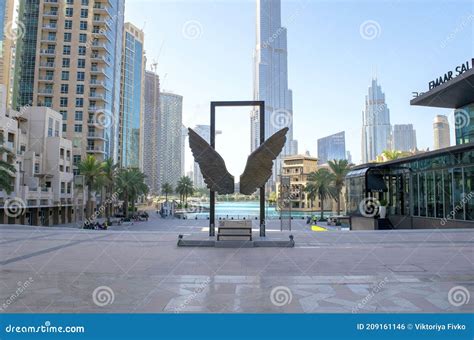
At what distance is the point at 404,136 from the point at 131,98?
139813 millimetres

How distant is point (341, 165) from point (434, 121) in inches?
2268

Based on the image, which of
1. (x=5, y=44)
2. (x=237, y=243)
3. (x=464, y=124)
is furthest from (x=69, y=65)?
(x=237, y=243)

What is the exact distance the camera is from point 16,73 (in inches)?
2564

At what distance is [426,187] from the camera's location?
93.9ft

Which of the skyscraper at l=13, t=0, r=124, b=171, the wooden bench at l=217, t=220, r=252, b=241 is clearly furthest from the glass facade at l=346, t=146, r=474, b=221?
the skyscraper at l=13, t=0, r=124, b=171

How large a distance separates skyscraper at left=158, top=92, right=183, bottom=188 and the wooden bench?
12901cm

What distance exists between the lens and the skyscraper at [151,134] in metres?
146

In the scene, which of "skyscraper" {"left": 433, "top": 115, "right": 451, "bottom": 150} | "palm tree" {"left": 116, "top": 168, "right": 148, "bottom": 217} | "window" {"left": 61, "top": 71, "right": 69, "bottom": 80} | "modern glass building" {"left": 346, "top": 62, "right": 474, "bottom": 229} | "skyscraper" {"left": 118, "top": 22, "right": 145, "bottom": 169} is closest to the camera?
"modern glass building" {"left": 346, "top": 62, "right": 474, "bottom": 229}

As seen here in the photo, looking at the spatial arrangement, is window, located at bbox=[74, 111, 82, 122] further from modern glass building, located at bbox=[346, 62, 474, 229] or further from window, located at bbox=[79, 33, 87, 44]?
modern glass building, located at bbox=[346, 62, 474, 229]

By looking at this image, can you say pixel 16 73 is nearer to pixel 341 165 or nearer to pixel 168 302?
pixel 341 165

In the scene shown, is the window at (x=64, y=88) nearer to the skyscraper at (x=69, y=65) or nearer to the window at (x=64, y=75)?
the skyscraper at (x=69, y=65)

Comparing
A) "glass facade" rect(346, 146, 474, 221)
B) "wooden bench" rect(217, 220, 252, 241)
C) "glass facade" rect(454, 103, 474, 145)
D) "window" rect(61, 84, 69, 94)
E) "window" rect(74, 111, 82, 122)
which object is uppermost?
"window" rect(61, 84, 69, 94)

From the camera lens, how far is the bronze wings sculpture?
1328 cm

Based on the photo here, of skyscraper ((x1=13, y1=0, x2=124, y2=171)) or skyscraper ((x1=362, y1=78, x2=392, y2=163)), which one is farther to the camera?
skyscraper ((x1=362, y1=78, x2=392, y2=163))
